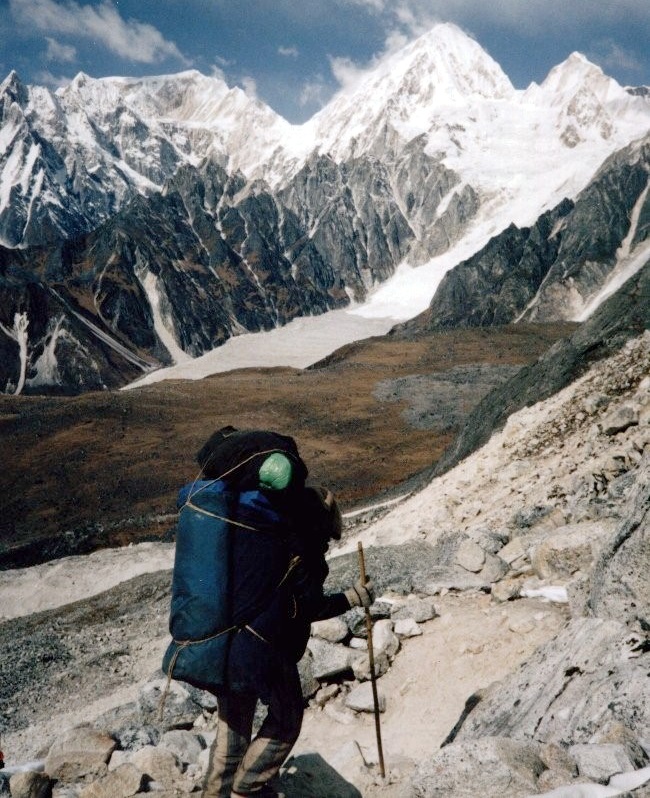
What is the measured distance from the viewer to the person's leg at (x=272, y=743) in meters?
4.24

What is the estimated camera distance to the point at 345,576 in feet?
39.8

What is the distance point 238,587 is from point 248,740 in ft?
4.33

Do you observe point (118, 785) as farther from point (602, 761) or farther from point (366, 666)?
point (602, 761)

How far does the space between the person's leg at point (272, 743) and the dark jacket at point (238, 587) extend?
164 millimetres

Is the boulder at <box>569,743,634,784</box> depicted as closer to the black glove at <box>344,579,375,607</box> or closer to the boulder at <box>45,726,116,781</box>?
the black glove at <box>344,579,375,607</box>

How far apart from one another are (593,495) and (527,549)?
62.6 inches

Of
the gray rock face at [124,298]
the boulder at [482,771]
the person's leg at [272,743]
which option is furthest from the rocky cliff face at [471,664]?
the gray rock face at [124,298]

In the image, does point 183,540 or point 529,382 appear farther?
point 529,382

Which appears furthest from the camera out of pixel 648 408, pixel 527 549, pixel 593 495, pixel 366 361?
pixel 366 361

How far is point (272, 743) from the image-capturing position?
429cm

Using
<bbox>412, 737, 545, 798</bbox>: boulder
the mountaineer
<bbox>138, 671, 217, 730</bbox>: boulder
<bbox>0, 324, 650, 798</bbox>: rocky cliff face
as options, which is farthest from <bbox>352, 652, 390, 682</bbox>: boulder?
<bbox>412, 737, 545, 798</bbox>: boulder

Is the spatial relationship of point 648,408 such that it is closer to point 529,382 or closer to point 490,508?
point 490,508

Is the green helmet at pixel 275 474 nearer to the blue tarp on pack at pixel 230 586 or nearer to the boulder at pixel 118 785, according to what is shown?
the blue tarp on pack at pixel 230 586

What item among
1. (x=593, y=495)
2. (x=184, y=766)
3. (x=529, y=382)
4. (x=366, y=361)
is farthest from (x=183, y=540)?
(x=366, y=361)
